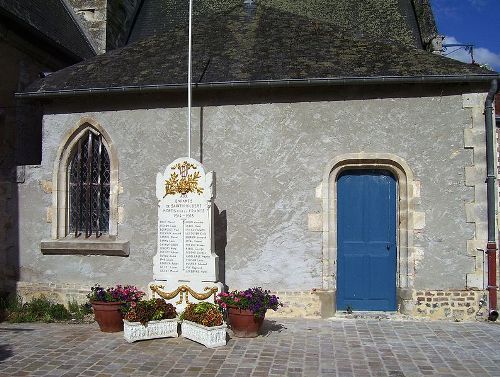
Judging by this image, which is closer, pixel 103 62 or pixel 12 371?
pixel 12 371

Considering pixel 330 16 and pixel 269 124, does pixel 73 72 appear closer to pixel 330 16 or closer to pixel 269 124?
pixel 269 124

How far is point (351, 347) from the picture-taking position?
6383mm

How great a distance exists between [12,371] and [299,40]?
22.1ft

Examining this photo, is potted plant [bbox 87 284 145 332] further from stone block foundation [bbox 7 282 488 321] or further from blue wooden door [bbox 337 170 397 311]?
blue wooden door [bbox 337 170 397 311]

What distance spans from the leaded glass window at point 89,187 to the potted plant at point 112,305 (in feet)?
6.22

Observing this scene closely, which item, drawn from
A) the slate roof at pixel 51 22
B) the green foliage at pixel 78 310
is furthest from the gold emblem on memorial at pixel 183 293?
the slate roof at pixel 51 22

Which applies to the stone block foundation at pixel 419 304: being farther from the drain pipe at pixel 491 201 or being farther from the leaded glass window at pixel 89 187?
the leaded glass window at pixel 89 187

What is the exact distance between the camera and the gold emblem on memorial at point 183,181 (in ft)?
23.8

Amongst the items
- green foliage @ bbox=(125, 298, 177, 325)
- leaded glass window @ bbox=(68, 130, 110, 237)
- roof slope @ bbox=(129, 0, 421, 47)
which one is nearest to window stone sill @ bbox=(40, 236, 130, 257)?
leaded glass window @ bbox=(68, 130, 110, 237)

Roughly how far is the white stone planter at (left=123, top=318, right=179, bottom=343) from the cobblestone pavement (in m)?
0.09

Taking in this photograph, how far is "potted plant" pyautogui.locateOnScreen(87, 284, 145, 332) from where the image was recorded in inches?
278

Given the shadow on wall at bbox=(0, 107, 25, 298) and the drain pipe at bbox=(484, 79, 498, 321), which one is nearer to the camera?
the drain pipe at bbox=(484, 79, 498, 321)

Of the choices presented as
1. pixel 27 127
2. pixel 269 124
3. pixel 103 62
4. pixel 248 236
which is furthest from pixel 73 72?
pixel 248 236

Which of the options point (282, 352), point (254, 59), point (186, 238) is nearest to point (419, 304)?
point (282, 352)
